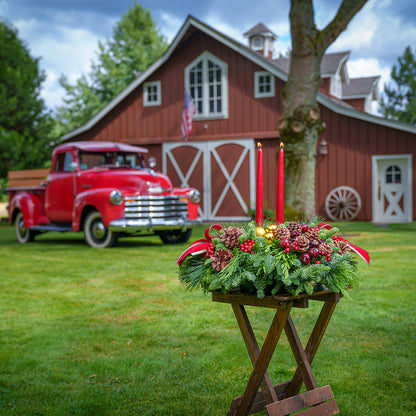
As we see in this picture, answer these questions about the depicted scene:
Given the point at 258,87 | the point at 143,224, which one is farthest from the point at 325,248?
the point at 258,87

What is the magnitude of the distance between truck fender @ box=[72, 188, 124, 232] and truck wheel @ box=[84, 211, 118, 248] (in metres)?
0.18

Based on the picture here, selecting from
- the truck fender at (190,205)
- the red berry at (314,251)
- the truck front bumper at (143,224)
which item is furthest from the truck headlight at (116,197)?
the red berry at (314,251)

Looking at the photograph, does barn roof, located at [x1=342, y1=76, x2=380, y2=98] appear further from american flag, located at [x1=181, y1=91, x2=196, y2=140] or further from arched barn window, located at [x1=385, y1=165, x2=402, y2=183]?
american flag, located at [x1=181, y1=91, x2=196, y2=140]

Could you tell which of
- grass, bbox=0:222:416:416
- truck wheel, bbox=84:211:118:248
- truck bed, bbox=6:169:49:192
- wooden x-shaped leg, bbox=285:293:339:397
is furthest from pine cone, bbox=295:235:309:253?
truck bed, bbox=6:169:49:192

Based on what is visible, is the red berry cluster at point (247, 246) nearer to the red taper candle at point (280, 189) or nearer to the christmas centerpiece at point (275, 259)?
the christmas centerpiece at point (275, 259)

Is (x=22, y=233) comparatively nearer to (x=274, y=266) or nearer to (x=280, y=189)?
(x=280, y=189)

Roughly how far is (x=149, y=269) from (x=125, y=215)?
2.74 meters

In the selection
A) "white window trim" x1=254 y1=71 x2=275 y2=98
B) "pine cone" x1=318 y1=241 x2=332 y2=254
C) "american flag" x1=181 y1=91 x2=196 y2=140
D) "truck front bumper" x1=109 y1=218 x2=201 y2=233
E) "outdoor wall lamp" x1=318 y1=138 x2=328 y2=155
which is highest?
"white window trim" x1=254 y1=71 x2=275 y2=98

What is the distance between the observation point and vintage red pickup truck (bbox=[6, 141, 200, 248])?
430 inches

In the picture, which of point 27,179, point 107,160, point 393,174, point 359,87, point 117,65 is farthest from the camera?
point 117,65

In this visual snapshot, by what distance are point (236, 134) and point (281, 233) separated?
51.8ft

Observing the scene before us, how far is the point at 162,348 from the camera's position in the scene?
14.9 feet

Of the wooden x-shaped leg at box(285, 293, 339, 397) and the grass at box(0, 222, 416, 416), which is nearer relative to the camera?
the wooden x-shaped leg at box(285, 293, 339, 397)

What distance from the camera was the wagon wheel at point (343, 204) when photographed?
17031 mm
